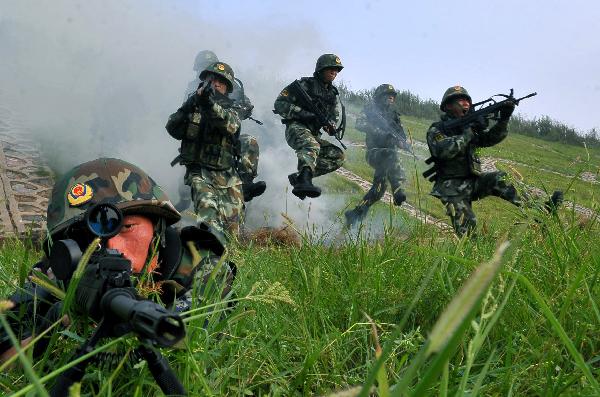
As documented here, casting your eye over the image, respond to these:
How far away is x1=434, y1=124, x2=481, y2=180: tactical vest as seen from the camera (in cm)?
674

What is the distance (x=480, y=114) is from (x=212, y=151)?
10.2 feet

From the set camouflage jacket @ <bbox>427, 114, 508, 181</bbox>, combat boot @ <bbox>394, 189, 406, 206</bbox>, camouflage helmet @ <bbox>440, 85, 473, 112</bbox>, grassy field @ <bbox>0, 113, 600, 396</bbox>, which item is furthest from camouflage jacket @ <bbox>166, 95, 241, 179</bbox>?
grassy field @ <bbox>0, 113, 600, 396</bbox>

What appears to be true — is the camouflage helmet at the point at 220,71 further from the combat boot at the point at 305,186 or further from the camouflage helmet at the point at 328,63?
the camouflage helmet at the point at 328,63

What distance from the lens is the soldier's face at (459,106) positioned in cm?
714

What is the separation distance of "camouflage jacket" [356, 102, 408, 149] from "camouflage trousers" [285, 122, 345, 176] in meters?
2.51

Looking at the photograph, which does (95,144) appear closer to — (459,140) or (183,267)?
(459,140)

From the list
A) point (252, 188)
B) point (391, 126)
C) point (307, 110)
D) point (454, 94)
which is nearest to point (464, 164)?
point (454, 94)

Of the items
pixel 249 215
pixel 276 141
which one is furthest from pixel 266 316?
pixel 276 141

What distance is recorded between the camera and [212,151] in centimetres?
609

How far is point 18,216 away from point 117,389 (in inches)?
297

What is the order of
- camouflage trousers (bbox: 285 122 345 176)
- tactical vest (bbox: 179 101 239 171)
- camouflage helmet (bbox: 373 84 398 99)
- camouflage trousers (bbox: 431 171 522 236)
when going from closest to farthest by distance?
tactical vest (bbox: 179 101 239 171), camouflage trousers (bbox: 431 171 522 236), camouflage trousers (bbox: 285 122 345 176), camouflage helmet (bbox: 373 84 398 99)

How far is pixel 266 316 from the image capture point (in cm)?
170

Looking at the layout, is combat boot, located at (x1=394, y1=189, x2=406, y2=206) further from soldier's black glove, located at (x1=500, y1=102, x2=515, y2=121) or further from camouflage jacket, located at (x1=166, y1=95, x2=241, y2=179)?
camouflage jacket, located at (x1=166, y1=95, x2=241, y2=179)

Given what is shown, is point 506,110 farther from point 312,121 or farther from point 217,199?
point 217,199
